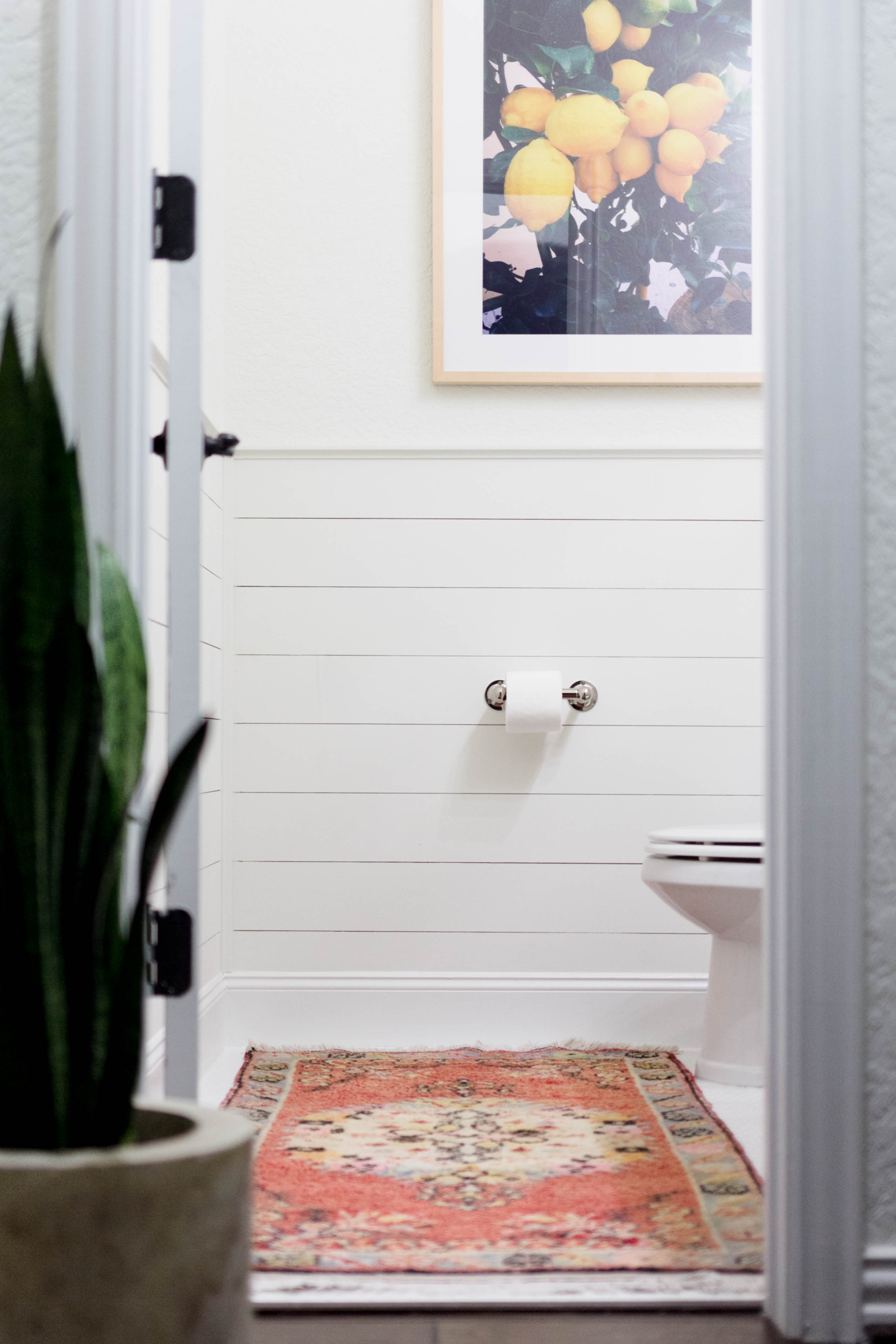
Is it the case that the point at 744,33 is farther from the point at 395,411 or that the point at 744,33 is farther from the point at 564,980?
the point at 564,980

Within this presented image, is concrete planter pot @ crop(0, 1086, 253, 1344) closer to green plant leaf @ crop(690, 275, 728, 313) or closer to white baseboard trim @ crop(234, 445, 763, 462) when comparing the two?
white baseboard trim @ crop(234, 445, 763, 462)

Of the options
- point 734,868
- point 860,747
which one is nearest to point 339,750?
point 734,868

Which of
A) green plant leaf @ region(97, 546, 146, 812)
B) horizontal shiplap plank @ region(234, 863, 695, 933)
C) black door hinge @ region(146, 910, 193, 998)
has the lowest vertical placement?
horizontal shiplap plank @ region(234, 863, 695, 933)

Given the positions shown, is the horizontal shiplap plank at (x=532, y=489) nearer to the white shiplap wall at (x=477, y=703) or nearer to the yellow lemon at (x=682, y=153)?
the white shiplap wall at (x=477, y=703)

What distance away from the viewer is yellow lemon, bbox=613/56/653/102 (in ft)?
9.04

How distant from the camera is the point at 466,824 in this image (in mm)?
2688

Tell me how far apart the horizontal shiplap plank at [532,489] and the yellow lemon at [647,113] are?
2.44 feet

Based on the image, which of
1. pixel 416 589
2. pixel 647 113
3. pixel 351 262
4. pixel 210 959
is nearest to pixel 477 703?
pixel 416 589

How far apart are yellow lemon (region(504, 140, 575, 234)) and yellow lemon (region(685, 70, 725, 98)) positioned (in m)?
0.34

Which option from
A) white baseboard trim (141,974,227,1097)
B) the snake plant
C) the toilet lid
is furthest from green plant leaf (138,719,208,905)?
the toilet lid

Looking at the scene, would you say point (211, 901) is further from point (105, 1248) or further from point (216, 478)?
point (105, 1248)

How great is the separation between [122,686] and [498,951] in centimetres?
182

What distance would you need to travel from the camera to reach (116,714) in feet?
3.24

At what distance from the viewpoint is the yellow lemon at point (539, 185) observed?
273 centimetres
